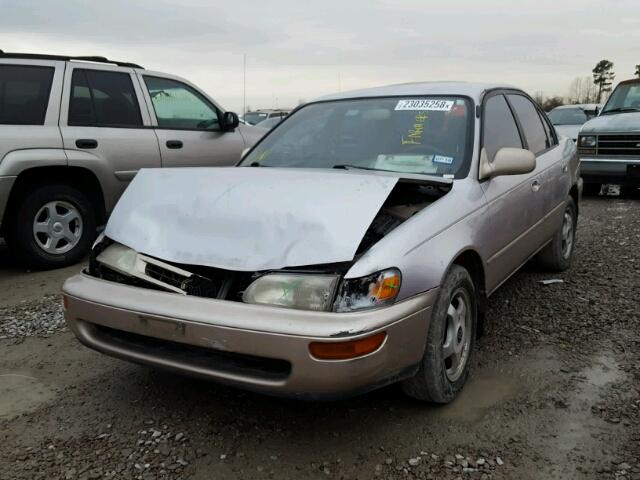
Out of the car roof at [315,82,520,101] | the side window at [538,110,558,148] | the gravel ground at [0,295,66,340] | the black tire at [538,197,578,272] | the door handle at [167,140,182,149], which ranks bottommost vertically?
the gravel ground at [0,295,66,340]

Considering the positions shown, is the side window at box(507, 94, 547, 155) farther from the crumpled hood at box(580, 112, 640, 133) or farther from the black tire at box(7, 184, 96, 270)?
the crumpled hood at box(580, 112, 640, 133)

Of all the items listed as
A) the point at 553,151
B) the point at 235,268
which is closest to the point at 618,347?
the point at 553,151

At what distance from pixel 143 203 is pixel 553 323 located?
9.07ft

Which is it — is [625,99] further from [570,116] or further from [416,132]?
[416,132]

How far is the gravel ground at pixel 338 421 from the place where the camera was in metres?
2.48

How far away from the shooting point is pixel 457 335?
118 inches

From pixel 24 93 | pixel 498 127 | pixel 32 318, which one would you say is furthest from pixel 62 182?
pixel 498 127

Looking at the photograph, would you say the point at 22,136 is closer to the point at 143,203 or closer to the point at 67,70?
the point at 67,70

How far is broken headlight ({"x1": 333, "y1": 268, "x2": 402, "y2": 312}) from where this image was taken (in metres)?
2.37

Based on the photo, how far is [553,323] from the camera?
4023mm

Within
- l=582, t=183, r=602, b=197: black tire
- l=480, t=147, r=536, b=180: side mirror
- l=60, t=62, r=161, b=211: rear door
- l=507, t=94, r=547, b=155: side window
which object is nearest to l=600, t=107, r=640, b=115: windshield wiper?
l=582, t=183, r=602, b=197: black tire

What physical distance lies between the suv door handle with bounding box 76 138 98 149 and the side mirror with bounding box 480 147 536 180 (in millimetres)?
3806

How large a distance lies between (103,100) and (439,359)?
4.54 meters

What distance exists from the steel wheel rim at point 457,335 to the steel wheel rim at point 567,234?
2.44 m
